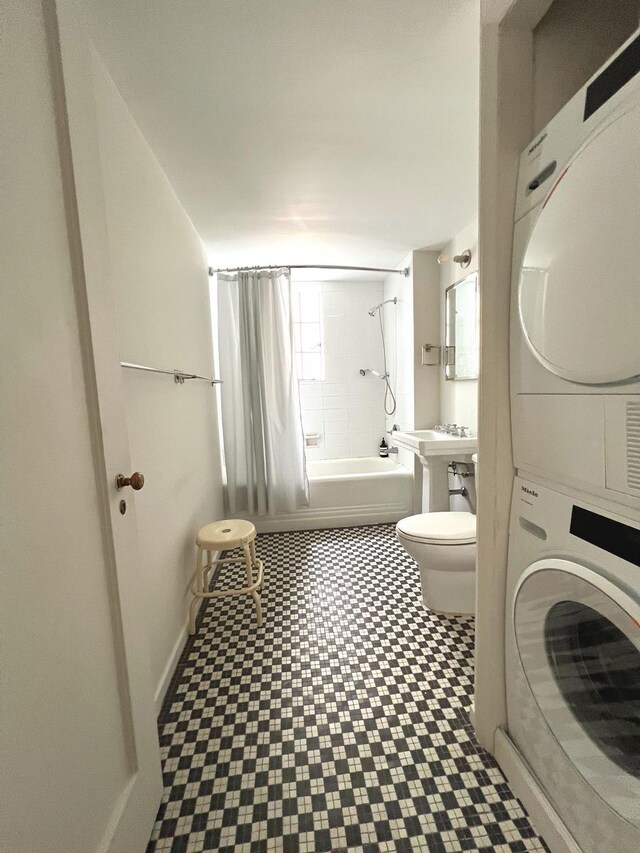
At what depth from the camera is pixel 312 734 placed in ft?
3.76

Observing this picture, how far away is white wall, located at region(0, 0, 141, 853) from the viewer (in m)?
0.50

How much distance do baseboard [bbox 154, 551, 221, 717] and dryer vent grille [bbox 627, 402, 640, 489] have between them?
4.70 feet

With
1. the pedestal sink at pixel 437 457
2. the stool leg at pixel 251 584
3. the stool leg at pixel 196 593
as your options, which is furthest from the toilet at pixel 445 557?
the stool leg at pixel 196 593

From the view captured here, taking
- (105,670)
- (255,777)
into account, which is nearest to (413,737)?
(255,777)

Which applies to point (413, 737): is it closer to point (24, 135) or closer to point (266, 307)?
point (24, 135)

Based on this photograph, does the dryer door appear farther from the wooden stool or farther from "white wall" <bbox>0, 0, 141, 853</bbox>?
the wooden stool

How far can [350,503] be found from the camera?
2846mm

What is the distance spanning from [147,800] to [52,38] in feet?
5.42

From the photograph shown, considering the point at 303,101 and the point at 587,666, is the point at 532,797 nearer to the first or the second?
the point at 587,666

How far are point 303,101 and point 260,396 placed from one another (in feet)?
5.65

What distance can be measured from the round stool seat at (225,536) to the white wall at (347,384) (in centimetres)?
181

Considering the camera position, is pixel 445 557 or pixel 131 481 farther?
pixel 445 557

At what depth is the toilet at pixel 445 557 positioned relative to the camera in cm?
155

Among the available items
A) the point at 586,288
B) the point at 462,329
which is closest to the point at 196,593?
the point at 586,288
